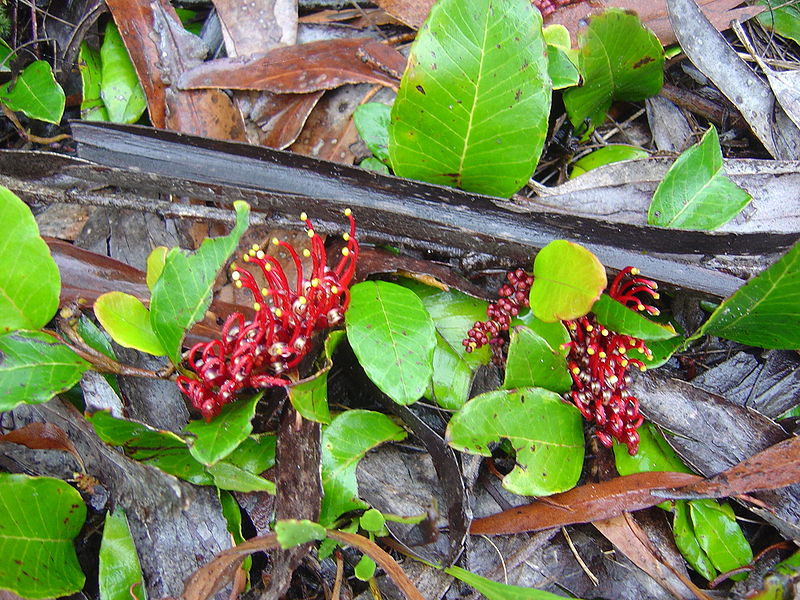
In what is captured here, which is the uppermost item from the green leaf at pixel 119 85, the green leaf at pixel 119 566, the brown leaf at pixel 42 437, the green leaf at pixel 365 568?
the green leaf at pixel 119 85

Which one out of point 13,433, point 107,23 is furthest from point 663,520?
point 107,23

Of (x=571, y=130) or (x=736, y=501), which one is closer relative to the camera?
(x=736, y=501)

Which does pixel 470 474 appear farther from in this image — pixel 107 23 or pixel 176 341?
pixel 107 23

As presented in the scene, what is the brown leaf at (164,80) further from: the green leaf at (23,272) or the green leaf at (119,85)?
the green leaf at (23,272)

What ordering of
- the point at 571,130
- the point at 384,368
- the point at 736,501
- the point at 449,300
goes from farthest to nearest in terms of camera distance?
the point at 571,130, the point at 449,300, the point at 736,501, the point at 384,368

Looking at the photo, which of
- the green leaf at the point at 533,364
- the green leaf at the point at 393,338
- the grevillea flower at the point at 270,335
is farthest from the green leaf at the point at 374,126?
the green leaf at the point at 533,364

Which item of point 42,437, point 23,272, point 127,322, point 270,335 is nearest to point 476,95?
point 270,335
